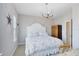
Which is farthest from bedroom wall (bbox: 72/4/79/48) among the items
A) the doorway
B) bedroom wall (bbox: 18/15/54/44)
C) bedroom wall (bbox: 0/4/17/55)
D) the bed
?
bedroom wall (bbox: 0/4/17/55)

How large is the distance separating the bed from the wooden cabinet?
0.07 metres

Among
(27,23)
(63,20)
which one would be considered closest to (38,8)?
(27,23)

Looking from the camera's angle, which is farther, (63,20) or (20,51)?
(63,20)

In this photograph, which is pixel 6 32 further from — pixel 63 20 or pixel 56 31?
pixel 63 20

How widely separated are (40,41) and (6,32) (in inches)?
23.5

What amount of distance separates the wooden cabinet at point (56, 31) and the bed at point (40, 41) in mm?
71

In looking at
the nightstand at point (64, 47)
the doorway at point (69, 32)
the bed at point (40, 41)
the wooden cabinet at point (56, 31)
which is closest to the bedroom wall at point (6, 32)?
the bed at point (40, 41)

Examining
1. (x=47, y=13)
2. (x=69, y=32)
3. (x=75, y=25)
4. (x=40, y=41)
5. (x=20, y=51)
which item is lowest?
(x=20, y=51)

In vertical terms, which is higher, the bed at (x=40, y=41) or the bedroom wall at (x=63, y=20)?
the bedroom wall at (x=63, y=20)

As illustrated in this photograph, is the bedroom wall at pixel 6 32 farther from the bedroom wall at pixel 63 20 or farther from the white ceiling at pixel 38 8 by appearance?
the bedroom wall at pixel 63 20

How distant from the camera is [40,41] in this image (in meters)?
2.01

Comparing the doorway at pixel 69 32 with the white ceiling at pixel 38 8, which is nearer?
the white ceiling at pixel 38 8

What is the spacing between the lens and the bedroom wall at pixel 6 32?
1.79 metres

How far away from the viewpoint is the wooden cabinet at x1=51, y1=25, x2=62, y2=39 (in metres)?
2.05
